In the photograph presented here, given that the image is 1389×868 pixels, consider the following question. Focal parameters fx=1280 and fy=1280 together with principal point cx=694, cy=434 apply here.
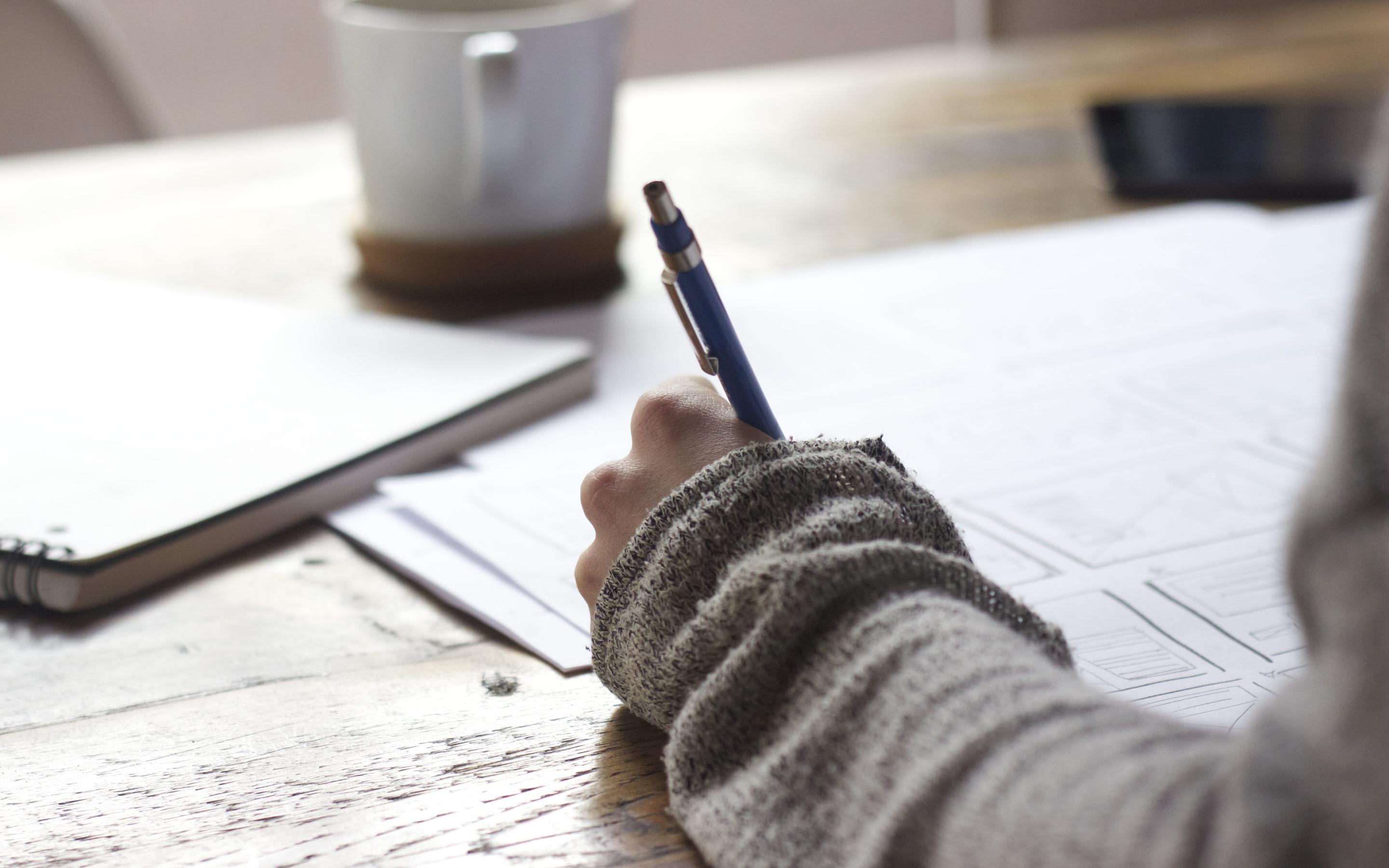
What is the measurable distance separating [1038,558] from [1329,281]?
0.40m

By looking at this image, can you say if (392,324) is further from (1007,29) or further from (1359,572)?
(1007,29)

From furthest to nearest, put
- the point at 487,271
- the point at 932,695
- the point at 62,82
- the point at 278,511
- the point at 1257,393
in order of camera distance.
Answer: the point at 62,82, the point at 487,271, the point at 1257,393, the point at 278,511, the point at 932,695

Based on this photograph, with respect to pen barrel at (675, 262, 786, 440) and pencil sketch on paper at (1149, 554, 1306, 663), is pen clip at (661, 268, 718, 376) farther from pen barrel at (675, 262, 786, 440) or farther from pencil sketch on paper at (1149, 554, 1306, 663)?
pencil sketch on paper at (1149, 554, 1306, 663)

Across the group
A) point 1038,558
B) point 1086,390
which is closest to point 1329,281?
point 1086,390

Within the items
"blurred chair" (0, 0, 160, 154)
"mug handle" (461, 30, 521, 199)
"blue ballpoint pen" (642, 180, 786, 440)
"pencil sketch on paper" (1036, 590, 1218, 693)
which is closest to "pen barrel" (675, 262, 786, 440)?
"blue ballpoint pen" (642, 180, 786, 440)

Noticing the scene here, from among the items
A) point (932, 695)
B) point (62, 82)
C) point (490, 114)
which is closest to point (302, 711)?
point (932, 695)

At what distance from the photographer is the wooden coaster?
28.9 inches

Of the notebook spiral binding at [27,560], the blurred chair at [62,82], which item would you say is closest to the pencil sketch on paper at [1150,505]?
the notebook spiral binding at [27,560]

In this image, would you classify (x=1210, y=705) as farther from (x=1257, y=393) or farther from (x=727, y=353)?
(x=1257, y=393)

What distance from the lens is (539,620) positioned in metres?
0.41

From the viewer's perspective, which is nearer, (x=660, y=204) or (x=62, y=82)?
(x=660, y=204)

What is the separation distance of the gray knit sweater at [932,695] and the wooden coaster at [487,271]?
0.42 metres

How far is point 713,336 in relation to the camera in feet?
1.26

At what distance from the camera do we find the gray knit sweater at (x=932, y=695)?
0.65 feet
